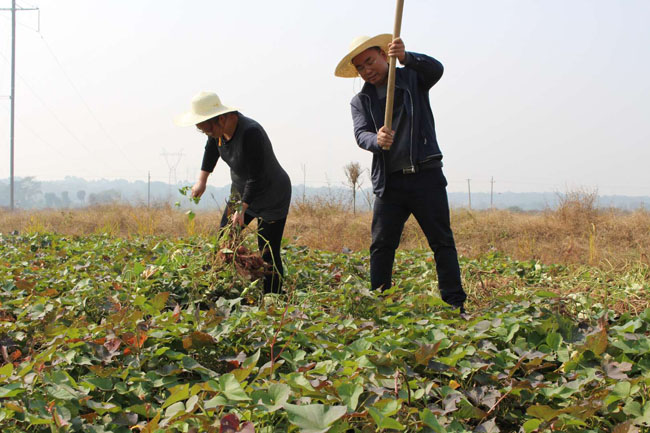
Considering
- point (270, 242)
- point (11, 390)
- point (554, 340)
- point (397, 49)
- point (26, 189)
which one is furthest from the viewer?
point (26, 189)

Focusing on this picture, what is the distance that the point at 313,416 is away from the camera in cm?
131

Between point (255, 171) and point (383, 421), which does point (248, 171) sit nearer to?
point (255, 171)

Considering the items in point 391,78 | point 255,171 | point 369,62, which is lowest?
point 255,171

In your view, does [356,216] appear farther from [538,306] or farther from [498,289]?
[538,306]

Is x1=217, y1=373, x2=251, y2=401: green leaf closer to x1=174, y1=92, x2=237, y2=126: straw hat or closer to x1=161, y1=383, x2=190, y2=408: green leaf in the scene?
x1=161, y1=383, x2=190, y2=408: green leaf

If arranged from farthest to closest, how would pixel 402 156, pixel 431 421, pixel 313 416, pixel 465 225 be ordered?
pixel 465 225 < pixel 402 156 < pixel 431 421 < pixel 313 416

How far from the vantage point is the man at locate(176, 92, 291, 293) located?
11.1ft

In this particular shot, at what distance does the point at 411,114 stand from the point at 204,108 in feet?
4.36

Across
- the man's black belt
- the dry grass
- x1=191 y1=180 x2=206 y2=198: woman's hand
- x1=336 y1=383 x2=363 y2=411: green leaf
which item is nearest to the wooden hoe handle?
the man's black belt

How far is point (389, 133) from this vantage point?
3.03 meters

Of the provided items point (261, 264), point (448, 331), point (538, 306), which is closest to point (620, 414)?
point (448, 331)

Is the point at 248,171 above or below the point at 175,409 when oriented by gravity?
above

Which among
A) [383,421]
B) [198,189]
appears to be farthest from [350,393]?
[198,189]

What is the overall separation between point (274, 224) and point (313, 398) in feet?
7.24
